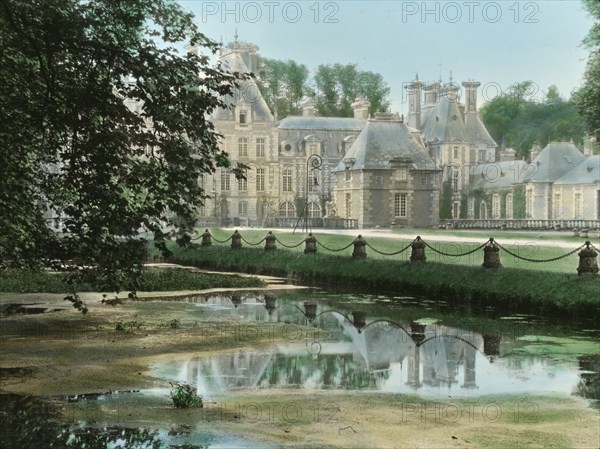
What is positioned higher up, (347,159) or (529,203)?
(347,159)

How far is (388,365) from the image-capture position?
30.6 feet

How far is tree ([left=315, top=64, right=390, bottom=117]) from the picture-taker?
4278 cm

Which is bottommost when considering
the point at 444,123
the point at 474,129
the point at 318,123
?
the point at 474,129

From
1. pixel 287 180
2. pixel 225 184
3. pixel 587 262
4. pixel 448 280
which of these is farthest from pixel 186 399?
pixel 287 180

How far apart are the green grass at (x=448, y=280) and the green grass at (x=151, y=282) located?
3.33 ft

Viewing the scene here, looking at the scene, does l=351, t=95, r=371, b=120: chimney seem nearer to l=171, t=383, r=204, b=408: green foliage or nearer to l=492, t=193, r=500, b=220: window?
l=492, t=193, r=500, b=220: window

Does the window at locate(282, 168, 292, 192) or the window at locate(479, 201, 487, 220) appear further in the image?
the window at locate(282, 168, 292, 192)

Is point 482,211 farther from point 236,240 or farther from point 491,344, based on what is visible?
point 491,344

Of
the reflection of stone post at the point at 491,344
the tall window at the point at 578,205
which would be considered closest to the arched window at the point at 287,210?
the tall window at the point at 578,205

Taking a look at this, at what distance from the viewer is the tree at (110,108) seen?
29.7 ft

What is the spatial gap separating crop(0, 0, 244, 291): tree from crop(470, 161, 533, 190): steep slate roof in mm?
27566

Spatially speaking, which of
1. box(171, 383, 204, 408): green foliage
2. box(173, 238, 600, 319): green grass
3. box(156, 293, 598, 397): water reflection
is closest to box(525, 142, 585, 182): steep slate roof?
box(173, 238, 600, 319): green grass

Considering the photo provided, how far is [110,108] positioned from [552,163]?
111 ft

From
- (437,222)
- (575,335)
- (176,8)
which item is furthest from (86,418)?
Answer: (437,222)
